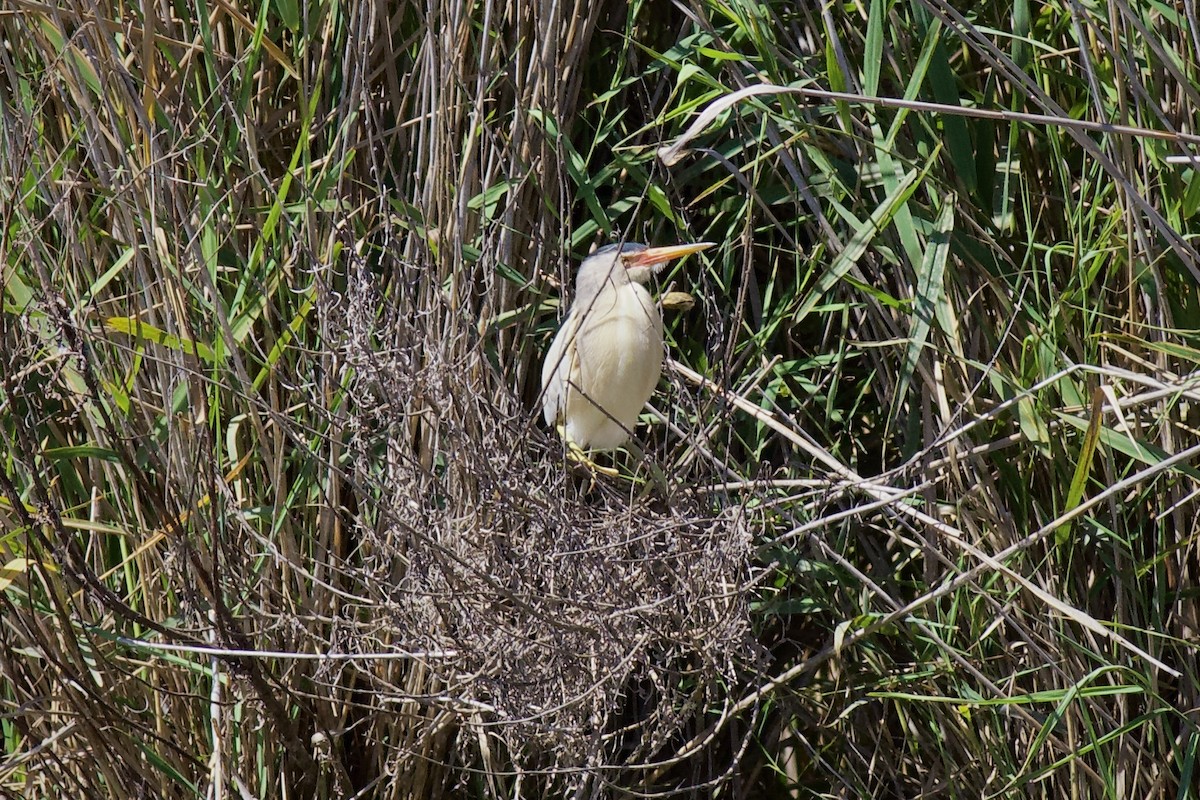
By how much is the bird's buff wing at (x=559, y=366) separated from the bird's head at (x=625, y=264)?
0.36ft

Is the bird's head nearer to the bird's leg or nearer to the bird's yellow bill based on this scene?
the bird's yellow bill

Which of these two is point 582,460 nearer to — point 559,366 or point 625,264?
point 559,366

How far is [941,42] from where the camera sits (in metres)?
1.74

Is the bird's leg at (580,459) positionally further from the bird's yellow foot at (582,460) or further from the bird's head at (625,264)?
the bird's head at (625,264)

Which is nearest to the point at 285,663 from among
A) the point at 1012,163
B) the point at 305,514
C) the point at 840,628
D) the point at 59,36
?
the point at 305,514

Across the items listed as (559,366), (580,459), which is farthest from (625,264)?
(580,459)

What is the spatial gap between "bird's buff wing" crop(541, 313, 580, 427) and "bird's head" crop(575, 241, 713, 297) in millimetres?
110

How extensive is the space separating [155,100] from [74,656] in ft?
2.25

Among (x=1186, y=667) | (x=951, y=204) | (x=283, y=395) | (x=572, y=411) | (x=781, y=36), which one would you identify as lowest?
(x=1186, y=667)

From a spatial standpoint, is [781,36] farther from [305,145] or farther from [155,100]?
[155,100]

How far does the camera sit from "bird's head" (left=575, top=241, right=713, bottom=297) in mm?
1883

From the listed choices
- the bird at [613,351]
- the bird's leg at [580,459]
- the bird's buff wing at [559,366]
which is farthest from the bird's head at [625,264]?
the bird's leg at [580,459]

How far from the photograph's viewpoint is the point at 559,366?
1.82m

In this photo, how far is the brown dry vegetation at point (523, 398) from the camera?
1.57 meters
